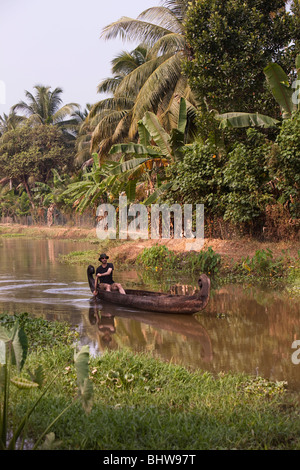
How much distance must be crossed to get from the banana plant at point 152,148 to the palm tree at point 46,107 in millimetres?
21588

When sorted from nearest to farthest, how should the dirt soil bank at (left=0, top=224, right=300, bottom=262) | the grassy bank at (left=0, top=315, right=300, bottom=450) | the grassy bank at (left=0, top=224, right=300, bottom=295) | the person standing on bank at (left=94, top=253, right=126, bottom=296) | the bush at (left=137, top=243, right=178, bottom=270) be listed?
the grassy bank at (left=0, top=315, right=300, bottom=450) < the person standing on bank at (left=94, top=253, right=126, bottom=296) < the grassy bank at (left=0, top=224, right=300, bottom=295) < the dirt soil bank at (left=0, top=224, right=300, bottom=262) < the bush at (left=137, top=243, right=178, bottom=270)

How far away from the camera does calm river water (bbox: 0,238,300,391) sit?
6523 mm

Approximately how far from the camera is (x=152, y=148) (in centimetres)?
1659

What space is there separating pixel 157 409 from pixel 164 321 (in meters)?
4.75

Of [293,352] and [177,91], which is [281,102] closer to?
[177,91]

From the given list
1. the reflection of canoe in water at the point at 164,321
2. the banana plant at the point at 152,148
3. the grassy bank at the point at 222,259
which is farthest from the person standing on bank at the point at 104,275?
the banana plant at the point at 152,148

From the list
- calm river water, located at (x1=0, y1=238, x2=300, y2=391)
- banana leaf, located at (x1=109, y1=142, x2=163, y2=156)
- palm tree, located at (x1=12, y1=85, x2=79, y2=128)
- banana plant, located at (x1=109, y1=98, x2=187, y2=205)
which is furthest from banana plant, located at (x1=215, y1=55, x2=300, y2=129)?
palm tree, located at (x1=12, y1=85, x2=79, y2=128)

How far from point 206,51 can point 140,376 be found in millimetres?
11783

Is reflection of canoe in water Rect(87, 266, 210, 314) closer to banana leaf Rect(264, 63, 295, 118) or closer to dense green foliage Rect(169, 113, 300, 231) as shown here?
dense green foliage Rect(169, 113, 300, 231)

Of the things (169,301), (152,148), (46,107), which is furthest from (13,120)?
(169,301)

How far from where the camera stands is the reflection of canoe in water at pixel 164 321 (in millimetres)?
7660

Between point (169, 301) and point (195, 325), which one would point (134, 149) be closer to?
point (169, 301)

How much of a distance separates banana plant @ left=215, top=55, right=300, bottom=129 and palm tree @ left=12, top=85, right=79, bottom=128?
2583cm

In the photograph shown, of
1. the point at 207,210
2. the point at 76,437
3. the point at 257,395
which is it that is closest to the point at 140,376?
the point at 257,395
